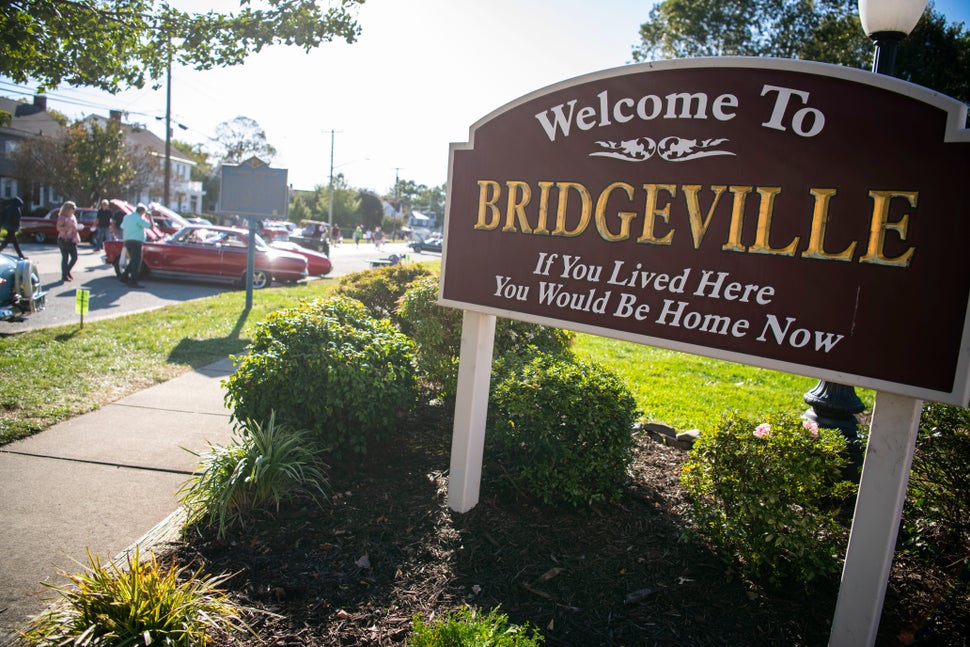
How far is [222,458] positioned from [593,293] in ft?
8.07

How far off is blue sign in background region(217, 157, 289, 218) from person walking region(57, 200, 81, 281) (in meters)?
3.25

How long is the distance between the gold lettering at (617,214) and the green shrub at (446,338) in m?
2.29

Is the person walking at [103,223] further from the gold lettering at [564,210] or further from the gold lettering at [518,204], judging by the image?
the gold lettering at [564,210]

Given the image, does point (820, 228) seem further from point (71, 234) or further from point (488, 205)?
point (71, 234)

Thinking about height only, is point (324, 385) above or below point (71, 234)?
below

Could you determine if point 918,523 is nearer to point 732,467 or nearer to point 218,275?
point 732,467

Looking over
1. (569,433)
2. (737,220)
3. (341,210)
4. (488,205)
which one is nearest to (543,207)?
(488,205)

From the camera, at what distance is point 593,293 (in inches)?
125

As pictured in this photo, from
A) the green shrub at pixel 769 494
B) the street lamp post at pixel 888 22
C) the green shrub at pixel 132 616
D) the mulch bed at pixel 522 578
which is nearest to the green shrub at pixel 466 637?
the mulch bed at pixel 522 578

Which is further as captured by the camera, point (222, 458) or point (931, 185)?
point (222, 458)

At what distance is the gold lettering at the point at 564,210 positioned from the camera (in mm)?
3189

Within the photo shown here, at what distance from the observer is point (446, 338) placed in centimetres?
573

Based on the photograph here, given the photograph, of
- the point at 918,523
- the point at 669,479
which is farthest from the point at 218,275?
the point at 918,523

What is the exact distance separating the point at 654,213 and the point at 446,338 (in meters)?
3.07
